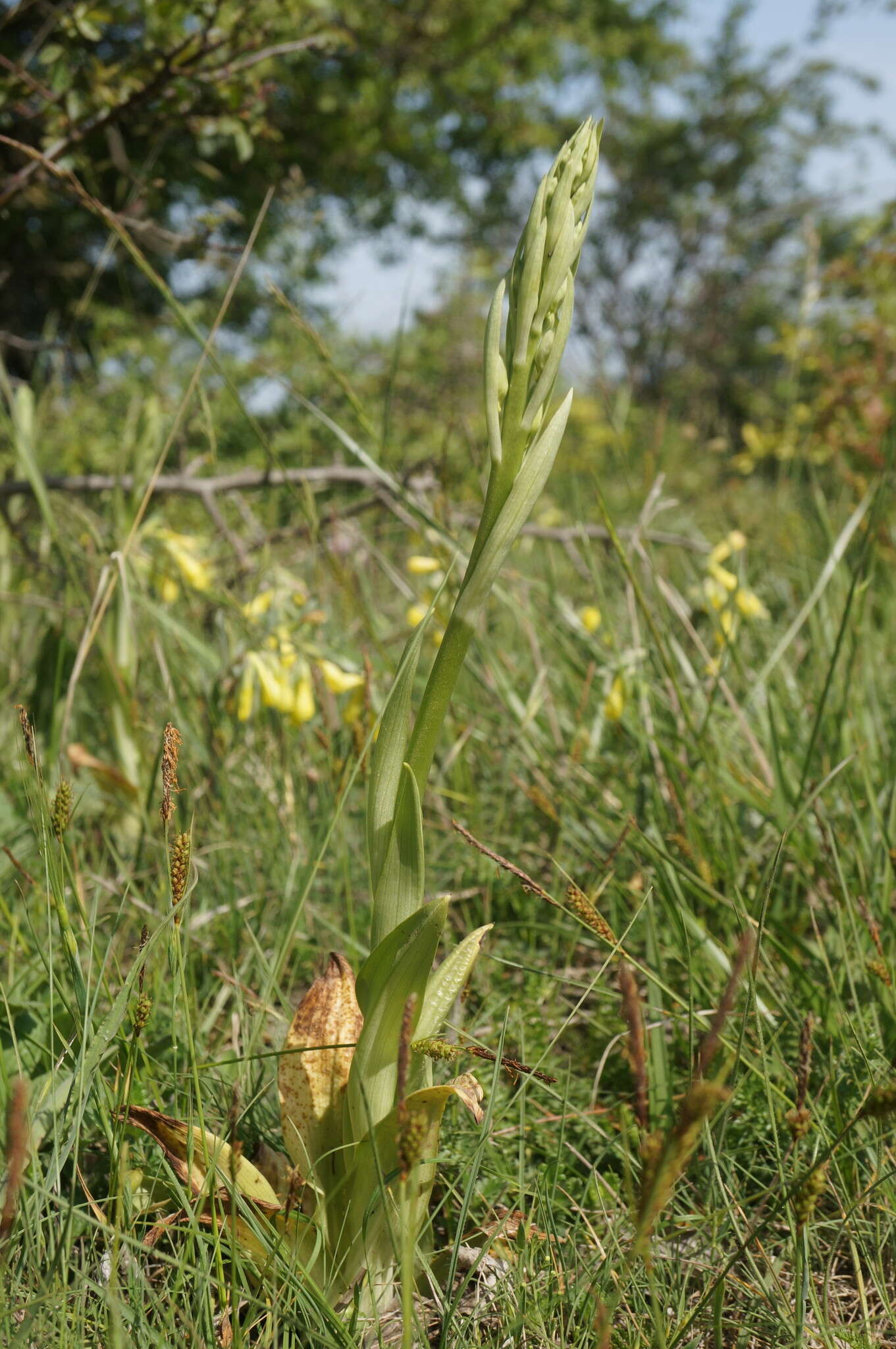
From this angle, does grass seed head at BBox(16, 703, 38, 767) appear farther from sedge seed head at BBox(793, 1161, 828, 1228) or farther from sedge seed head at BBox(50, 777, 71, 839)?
sedge seed head at BBox(793, 1161, 828, 1228)

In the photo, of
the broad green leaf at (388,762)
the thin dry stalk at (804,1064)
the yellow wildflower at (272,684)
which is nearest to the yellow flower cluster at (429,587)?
the yellow wildflower at (272,684)

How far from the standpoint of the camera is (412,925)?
2.34ft

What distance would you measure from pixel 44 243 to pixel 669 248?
61.0ft

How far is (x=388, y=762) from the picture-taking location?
2.54 ft

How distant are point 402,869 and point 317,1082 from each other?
0.24 m

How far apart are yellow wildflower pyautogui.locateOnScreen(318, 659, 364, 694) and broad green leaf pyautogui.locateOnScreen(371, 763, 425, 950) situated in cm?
88

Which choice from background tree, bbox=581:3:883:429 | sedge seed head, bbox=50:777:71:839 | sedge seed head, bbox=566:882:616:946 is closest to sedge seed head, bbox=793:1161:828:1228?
sedge seed head, bbox=566:882:616:946

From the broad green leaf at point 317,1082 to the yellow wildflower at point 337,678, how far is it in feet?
2.74

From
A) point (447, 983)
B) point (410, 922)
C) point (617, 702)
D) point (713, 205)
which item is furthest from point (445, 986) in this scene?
point (713, 205)

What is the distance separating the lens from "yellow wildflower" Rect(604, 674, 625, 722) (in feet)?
5.15

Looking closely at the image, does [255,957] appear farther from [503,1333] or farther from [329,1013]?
[503,1333]

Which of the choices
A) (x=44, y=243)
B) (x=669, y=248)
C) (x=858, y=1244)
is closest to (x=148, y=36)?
(x=858, y=1244)

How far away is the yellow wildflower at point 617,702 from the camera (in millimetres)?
1570

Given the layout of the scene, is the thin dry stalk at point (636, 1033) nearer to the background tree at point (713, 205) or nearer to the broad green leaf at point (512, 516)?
the broad green leaf at point (512, 516)
